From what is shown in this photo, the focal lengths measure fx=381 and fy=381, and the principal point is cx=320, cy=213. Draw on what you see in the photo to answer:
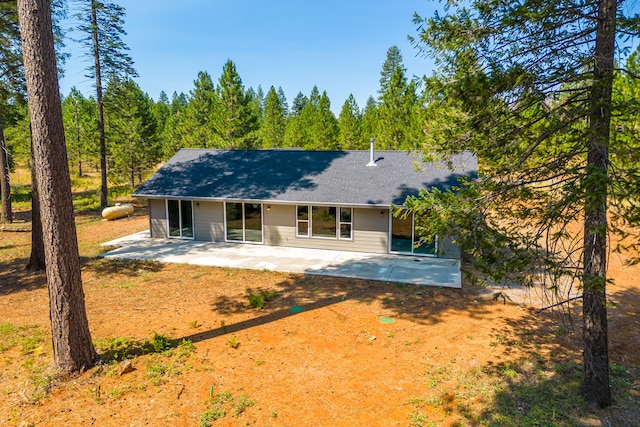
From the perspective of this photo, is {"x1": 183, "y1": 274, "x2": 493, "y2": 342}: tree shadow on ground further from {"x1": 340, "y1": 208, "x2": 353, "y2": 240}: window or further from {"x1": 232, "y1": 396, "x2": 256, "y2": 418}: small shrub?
{"x1": 340, "y1": 208, "x2": 353, "y2": 240}: window

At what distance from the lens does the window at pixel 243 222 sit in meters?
15.5

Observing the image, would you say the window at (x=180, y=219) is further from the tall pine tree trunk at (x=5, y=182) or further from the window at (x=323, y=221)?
the tall pine tree trunk at (x=5, y=182)

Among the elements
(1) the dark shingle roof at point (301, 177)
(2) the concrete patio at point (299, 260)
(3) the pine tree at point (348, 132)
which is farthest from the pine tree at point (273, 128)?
(2) the concrete patio at point (299, 260)

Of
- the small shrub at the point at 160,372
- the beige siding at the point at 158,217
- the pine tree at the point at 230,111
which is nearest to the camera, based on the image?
the small shrub at the point at 160,372

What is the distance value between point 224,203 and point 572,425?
13.2m

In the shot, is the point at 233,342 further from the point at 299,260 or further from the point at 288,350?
the point at 299,260

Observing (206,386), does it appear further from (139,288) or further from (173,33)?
(173,33)

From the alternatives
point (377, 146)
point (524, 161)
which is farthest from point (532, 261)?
point (377, 146)

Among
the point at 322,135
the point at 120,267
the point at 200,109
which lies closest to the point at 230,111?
the point at 200,109

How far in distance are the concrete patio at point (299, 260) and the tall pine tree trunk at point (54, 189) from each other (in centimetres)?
647

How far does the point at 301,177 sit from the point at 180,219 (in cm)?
555

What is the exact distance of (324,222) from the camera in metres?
14.8

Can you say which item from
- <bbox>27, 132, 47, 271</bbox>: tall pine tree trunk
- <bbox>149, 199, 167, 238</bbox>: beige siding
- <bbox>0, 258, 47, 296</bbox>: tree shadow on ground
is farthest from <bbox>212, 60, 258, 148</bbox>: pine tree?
<bbox>0, 258, 47, 296</bbox>: tree shadow on ground

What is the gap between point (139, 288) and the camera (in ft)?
35.6
